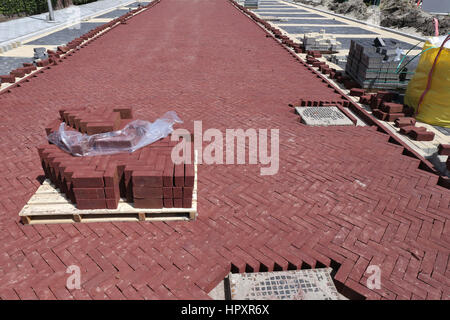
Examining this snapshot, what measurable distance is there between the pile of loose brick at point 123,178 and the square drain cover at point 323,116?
4222 mm

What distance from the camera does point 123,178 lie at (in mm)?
4332

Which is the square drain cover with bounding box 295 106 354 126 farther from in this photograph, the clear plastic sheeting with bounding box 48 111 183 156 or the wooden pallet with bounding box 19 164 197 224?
the wooden pallet with bounding box 19 164 197 224

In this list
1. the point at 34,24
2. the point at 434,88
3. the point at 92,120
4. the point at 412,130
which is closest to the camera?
the point at 92,120

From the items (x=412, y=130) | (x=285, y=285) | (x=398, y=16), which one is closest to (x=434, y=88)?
(x=412, y=130)

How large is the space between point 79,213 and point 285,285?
113 inches

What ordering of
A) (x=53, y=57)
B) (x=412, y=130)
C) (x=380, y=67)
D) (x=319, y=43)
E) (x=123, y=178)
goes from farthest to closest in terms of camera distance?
(x=319, y=43), (x=53, y=57), (x=380, y=67), (x=412, y=130), (x=123, y=178)

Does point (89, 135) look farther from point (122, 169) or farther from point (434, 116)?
point (434, 116)

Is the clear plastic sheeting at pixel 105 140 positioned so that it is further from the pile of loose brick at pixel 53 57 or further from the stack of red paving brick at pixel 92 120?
the pile of loose brick at pixel 53 57

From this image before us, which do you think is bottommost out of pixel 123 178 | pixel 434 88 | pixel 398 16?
pixel 123 178

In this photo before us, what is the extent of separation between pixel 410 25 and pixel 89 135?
→ 2375cm

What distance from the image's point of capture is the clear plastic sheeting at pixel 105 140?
4535 mm

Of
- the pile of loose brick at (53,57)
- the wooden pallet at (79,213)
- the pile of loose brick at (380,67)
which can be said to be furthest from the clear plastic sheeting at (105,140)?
the pile of loose brick at (380,67)

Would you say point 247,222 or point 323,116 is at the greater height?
point 323,116

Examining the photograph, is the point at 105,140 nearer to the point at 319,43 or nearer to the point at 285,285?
the point at 285,285
